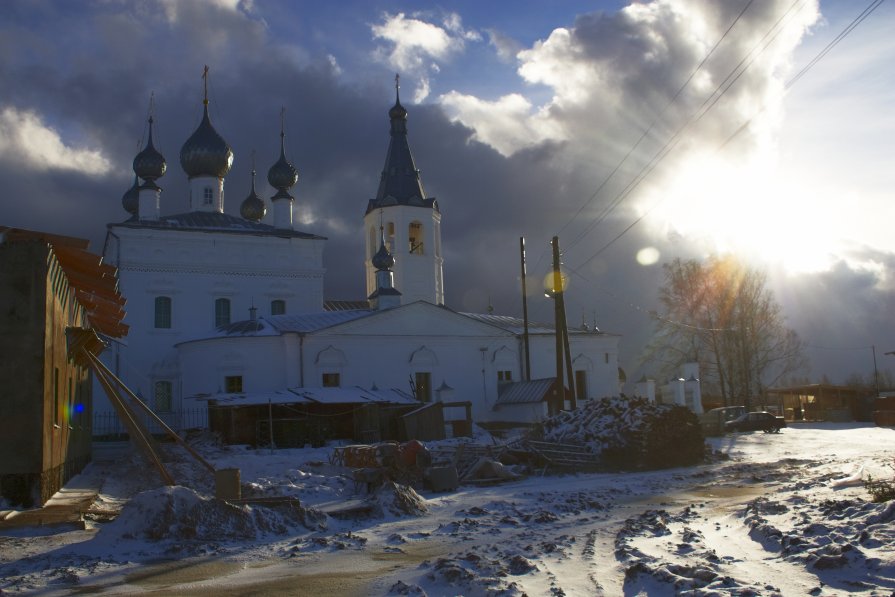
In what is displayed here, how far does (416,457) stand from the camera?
17.1m

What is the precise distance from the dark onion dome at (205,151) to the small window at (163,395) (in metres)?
10.7

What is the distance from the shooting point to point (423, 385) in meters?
32.8

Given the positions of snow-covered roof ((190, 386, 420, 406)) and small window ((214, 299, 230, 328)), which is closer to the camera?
snow-covered roof ((190, 386, 420, 406))

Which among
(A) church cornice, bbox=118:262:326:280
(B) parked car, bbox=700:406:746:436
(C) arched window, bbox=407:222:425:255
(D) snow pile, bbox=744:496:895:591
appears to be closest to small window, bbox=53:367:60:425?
(D) snow pile, bbox=744:496:895:591

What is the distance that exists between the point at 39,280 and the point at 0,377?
53.1 inches

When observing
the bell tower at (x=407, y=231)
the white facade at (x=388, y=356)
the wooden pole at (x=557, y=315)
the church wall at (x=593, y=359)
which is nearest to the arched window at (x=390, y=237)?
the bell tower at (x=407, y=231)

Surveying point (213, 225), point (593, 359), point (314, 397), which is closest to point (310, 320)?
point (314, 397)

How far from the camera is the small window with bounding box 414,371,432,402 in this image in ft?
107

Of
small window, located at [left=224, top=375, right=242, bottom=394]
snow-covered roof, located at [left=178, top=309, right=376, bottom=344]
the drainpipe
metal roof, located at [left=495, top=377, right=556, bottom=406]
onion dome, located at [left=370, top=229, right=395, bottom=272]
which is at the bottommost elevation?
metal roof, located at [left=495, top=377, right=556, bottom=406]

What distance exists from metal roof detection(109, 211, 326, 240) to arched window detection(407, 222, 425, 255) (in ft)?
17.7

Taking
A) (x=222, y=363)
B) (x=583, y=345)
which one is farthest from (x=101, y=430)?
(x=583, y=345)

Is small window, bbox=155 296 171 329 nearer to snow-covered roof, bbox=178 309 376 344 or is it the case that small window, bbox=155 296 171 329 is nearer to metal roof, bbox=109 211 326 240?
snow-covered roof, bbox=178 309 376 344

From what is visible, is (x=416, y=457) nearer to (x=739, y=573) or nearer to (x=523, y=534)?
(x=523, y=534)

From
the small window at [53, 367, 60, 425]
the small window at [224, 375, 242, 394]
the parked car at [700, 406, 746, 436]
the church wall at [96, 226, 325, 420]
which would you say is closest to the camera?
the small window at [53, 367, 60, 425]
